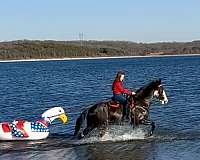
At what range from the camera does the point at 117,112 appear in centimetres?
1970

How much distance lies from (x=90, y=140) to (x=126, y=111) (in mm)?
1636

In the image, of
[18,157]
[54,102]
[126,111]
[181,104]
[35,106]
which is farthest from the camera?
[54,102]

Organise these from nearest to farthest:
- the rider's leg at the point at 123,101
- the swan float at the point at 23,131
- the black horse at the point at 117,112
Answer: the black horse at the point at 117,112 → the rider's leg at the point at 123,101 → the swan float at the point at 23,131

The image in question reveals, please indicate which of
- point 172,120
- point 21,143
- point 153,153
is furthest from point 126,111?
point 172,120

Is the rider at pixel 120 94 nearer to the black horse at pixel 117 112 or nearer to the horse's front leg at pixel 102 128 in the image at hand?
the black horse at pixel 117 112

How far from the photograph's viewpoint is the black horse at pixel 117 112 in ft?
64.3

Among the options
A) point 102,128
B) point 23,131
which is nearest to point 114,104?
point 102,128

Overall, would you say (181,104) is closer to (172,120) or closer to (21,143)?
(172,120)

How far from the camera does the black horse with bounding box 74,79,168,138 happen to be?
1960cm

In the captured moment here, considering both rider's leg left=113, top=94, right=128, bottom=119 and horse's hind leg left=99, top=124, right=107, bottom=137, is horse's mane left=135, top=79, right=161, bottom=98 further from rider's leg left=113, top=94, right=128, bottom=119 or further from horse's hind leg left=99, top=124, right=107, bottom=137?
horse's hind leg left=99, top=124, right=107, bottom=137

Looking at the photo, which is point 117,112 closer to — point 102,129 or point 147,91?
point 102,129

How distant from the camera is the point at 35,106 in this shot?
34.8 m

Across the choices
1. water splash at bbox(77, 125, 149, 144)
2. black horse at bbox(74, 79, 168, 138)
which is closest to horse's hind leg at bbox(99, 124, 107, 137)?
black horse at bbox(74, 79, 168, 138)

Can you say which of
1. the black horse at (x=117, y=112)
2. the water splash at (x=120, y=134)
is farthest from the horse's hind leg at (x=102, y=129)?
the water splash at (x=120, y=134)
